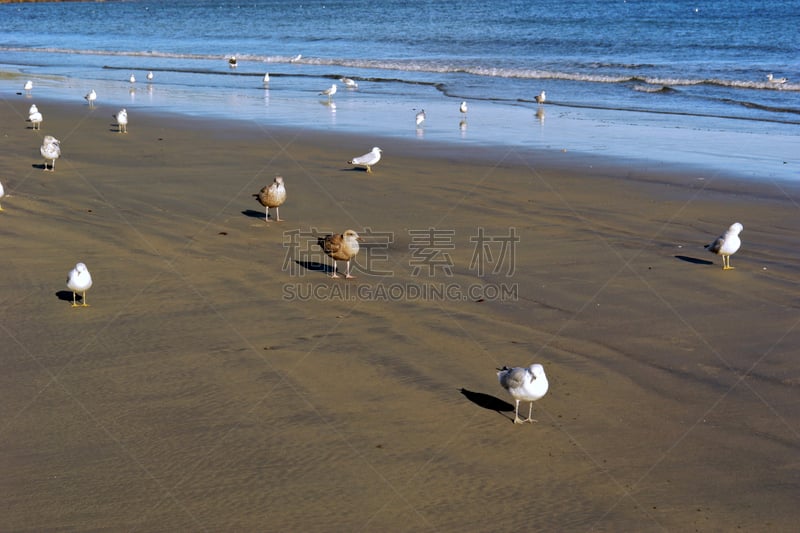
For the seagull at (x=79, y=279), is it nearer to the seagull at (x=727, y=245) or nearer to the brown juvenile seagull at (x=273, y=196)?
the brown juvenile seagull at (x=273, y=196)

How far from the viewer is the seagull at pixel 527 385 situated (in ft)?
19.8

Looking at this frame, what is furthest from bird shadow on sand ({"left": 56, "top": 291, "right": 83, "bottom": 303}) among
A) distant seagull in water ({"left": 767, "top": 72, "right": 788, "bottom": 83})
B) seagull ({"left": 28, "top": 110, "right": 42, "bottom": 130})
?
distant seagull in water ({"left": 767, "top": 72, "right": 788, "bottom": 83})

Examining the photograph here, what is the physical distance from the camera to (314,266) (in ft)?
31.5

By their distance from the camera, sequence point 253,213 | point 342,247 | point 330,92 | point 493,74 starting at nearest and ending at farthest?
point 342,247 < point 253,213 < point 330,92 < point 493,74

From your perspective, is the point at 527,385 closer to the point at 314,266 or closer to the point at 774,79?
the point at 314,266

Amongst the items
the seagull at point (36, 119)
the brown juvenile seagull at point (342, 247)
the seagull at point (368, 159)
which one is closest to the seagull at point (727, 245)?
the brown juvenile seagull at point (342, 247)

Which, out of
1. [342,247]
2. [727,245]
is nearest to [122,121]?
[342,247]

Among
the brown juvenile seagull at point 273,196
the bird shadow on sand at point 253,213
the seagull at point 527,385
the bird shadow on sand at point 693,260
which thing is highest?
the brown juvenile seagull at point 273,196

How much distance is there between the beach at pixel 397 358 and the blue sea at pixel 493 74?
5031 mm

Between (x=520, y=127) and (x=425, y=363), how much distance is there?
512 inches

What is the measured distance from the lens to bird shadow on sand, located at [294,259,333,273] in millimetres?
9484

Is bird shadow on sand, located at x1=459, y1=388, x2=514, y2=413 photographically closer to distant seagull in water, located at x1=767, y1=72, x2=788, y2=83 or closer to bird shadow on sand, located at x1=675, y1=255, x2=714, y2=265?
bird shadow on sand, located at x1=675, y1=255, x2=714, y2=265

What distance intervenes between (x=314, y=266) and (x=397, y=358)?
8.87 ft

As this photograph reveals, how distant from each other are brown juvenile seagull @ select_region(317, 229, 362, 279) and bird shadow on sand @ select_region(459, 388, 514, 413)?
290cm
